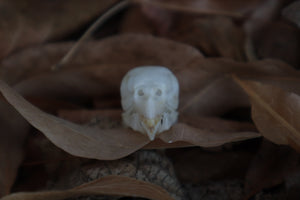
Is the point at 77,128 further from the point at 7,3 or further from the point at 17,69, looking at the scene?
the point at 7,3

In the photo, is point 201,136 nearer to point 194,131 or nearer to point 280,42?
point 194,131

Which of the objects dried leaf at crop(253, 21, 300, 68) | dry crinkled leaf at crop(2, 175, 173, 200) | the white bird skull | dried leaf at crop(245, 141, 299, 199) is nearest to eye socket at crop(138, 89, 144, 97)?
the white bird skull

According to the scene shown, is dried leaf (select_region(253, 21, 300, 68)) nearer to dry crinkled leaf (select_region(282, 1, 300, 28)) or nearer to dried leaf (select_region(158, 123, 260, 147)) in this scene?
dry crinkled leaf (select_region(282, 1, 300, 28))

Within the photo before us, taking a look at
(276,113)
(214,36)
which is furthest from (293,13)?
(276,113)

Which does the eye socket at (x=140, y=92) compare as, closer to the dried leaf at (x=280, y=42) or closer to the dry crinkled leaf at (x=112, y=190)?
the dry crinkled leaf at (x=112, y=190)

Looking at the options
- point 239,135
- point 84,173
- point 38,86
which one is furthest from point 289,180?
point 38,86

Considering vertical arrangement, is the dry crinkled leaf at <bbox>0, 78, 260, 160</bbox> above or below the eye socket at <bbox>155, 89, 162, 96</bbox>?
below

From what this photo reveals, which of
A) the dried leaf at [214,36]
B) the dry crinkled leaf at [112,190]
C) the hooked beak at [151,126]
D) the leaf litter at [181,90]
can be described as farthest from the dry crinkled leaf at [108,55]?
the dry crinkled leaf at [112,190]
